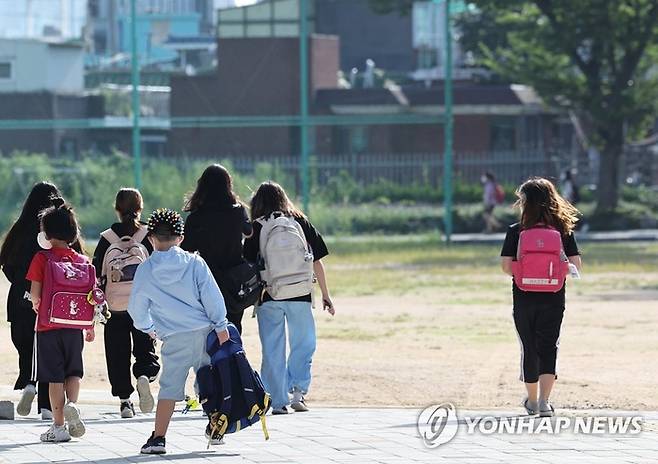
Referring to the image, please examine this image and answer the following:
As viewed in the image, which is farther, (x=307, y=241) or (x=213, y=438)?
(x=307, y=241)

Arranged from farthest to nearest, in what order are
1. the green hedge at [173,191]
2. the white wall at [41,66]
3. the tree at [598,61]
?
the tree at [598,61] → the white wall at [41,66] → the green hedge at [173,191]

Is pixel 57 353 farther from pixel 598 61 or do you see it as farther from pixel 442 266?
pixel 598 61

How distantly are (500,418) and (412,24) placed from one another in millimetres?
45361

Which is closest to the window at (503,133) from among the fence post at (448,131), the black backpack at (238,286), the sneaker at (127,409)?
the fence post at (448,131)

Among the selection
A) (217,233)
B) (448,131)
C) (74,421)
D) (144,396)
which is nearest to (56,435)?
(74,421)

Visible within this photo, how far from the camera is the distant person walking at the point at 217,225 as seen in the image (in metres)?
9.95

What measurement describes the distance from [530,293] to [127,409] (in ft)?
9.41

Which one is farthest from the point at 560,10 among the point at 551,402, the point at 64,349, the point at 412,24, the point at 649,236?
the point at 64,349

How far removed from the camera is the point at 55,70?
3375 centimetres

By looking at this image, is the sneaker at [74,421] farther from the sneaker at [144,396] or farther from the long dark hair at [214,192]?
the long dark hair at [214,192]

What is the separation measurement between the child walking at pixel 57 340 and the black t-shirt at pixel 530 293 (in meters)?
2.98

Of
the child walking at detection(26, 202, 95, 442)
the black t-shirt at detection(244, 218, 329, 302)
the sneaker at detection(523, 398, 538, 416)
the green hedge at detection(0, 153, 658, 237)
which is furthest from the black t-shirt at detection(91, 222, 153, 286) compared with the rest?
the green hedge at detection(0, 153, 658, 237)

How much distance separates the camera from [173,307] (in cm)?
834

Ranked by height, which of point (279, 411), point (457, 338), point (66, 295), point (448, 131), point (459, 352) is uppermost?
point (66, 295)
